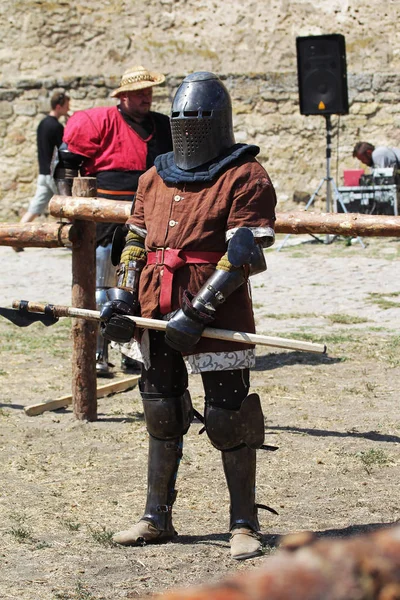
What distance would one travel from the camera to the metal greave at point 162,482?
3.50 metres

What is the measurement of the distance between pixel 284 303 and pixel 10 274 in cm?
342

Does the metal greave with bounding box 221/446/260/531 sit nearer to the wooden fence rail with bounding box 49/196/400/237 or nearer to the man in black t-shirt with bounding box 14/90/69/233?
the wooden fence rail with bounding box 49/196/400/237

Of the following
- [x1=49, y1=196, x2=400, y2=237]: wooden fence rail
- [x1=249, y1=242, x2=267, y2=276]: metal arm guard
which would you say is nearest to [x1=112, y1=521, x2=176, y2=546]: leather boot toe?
[x1=249, y1=242, x2=267, y2=276]: metal arm guard

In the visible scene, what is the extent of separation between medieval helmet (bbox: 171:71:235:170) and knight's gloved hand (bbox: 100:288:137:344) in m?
0.51

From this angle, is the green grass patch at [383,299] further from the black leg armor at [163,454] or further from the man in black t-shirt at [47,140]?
the black leg armor at [163,454]

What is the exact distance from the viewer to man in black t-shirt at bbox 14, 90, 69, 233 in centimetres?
1147

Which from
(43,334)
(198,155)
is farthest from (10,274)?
(198,155)

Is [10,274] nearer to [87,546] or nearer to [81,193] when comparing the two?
[81,193]

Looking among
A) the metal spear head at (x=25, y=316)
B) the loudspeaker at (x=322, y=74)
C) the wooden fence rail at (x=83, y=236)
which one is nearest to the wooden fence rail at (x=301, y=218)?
Result: the wooden fence rail at (x=83, y=236)

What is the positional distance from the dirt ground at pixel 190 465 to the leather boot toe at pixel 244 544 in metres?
0.04

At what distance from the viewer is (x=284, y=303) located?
28.8ft

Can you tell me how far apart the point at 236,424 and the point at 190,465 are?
1223mm

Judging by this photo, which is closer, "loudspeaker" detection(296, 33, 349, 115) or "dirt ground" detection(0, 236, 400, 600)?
"dirt ground" detection(0, 236, 400, 600)

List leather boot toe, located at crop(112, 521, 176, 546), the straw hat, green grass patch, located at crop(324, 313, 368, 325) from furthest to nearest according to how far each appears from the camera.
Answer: green grass patch, located at crop(324, 313, 368, 325)
the straw hat
leather boot toe, located at crop(112, 521, 176, 546)
